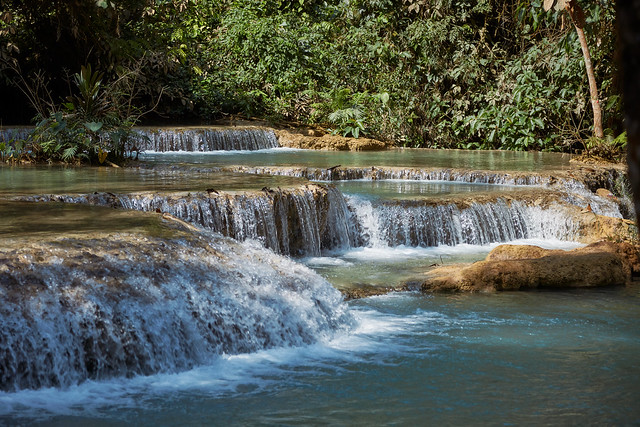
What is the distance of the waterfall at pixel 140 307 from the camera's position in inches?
196

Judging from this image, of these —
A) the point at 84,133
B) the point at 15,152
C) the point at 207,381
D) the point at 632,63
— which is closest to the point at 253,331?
the point at 207,381

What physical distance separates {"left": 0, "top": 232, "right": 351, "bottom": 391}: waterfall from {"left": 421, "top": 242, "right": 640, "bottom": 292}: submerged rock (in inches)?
58.6

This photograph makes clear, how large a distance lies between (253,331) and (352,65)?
50.5 ft

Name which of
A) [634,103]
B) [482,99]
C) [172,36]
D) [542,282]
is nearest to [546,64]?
[482,99]

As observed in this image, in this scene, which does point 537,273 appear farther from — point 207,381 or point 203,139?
point 203,139

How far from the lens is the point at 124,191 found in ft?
29.4

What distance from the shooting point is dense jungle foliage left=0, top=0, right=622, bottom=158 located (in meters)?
17.3

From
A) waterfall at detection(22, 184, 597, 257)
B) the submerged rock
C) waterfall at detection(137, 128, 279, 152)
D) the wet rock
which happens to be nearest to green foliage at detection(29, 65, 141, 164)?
waterfall at detection(137, 128, 279, 152)

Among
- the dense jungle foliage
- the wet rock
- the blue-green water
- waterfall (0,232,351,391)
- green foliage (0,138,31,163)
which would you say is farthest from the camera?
the wet rock

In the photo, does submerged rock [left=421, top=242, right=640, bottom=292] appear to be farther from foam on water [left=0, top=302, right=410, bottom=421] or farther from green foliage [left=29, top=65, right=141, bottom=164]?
green foliage [left=29, top=65, right=141, bottom=164]

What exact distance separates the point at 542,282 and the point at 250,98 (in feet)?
43.1

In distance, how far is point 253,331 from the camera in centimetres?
589

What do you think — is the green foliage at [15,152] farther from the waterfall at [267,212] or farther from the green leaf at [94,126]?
the waterfall at [267,212]

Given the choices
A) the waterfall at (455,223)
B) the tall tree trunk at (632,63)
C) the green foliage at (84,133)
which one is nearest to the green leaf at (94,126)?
the green foliage at (84,133)
